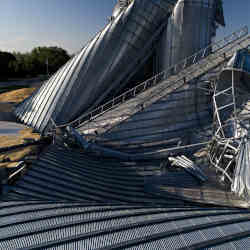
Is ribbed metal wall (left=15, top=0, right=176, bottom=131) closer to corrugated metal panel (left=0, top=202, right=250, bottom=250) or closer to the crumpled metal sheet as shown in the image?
corrugated metal panel (left=0, top=202, right=250, bottom=250)

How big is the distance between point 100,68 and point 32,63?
57465mm

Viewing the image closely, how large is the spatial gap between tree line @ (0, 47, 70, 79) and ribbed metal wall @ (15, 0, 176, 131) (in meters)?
46.7

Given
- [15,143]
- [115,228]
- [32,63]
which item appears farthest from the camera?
[32,63]

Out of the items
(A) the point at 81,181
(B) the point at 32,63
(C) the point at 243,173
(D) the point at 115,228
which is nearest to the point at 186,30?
(C) the point at 243,173

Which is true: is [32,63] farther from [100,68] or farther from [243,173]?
[243,173]

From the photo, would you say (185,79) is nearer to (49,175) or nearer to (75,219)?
(49,175)

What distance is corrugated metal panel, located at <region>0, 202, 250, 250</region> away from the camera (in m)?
5.27

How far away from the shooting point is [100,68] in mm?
20656

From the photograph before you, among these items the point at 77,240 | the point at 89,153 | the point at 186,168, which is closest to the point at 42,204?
the point at 77,240

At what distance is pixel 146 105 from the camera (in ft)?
52.7

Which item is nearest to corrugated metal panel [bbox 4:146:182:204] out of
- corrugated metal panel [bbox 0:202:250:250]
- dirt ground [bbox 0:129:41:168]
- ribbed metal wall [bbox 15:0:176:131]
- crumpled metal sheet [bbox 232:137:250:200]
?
corrugated metal panel [bbox 0:202:250:250]

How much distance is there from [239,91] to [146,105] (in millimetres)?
6414

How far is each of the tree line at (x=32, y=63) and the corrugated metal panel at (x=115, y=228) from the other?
6285 cm

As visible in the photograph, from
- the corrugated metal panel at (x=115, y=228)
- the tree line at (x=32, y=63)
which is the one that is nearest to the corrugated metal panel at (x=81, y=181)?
the corrugated metal panel at (x=115, y=228)
